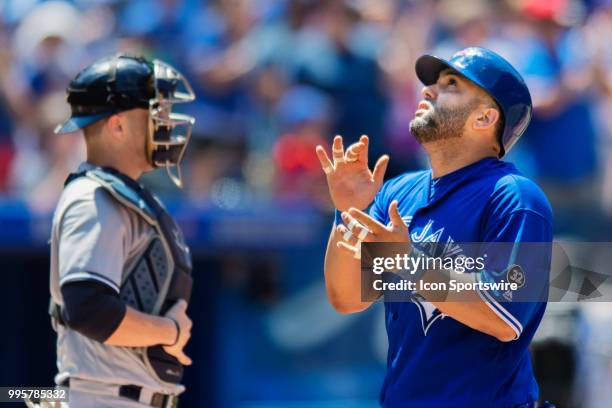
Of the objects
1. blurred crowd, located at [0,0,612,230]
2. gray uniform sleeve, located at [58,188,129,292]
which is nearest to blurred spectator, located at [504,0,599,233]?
blurred crowd, located at [0,0,612,230]

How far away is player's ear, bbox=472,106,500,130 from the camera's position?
3541 millimetres

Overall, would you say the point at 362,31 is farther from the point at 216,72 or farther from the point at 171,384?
the point at 171,384

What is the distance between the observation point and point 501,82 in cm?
351

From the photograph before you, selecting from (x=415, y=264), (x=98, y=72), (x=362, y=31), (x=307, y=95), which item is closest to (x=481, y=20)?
(x=362, y=31)

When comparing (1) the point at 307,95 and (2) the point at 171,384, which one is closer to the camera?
(2) the point at 171,384

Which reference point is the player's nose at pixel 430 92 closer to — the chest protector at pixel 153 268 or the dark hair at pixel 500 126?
the dark hair at pixel 500 126

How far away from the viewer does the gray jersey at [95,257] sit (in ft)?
12.2

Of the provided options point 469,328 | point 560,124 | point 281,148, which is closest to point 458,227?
point 469,328

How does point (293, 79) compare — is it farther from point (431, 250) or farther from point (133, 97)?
point (431, 250)

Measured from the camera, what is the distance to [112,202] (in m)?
3.84

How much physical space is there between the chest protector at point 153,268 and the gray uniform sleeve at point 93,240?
0.21 feet

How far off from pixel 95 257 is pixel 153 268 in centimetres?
29

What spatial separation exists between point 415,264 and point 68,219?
1308 mm

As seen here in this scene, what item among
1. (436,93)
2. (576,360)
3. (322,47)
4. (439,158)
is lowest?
(576,360)
